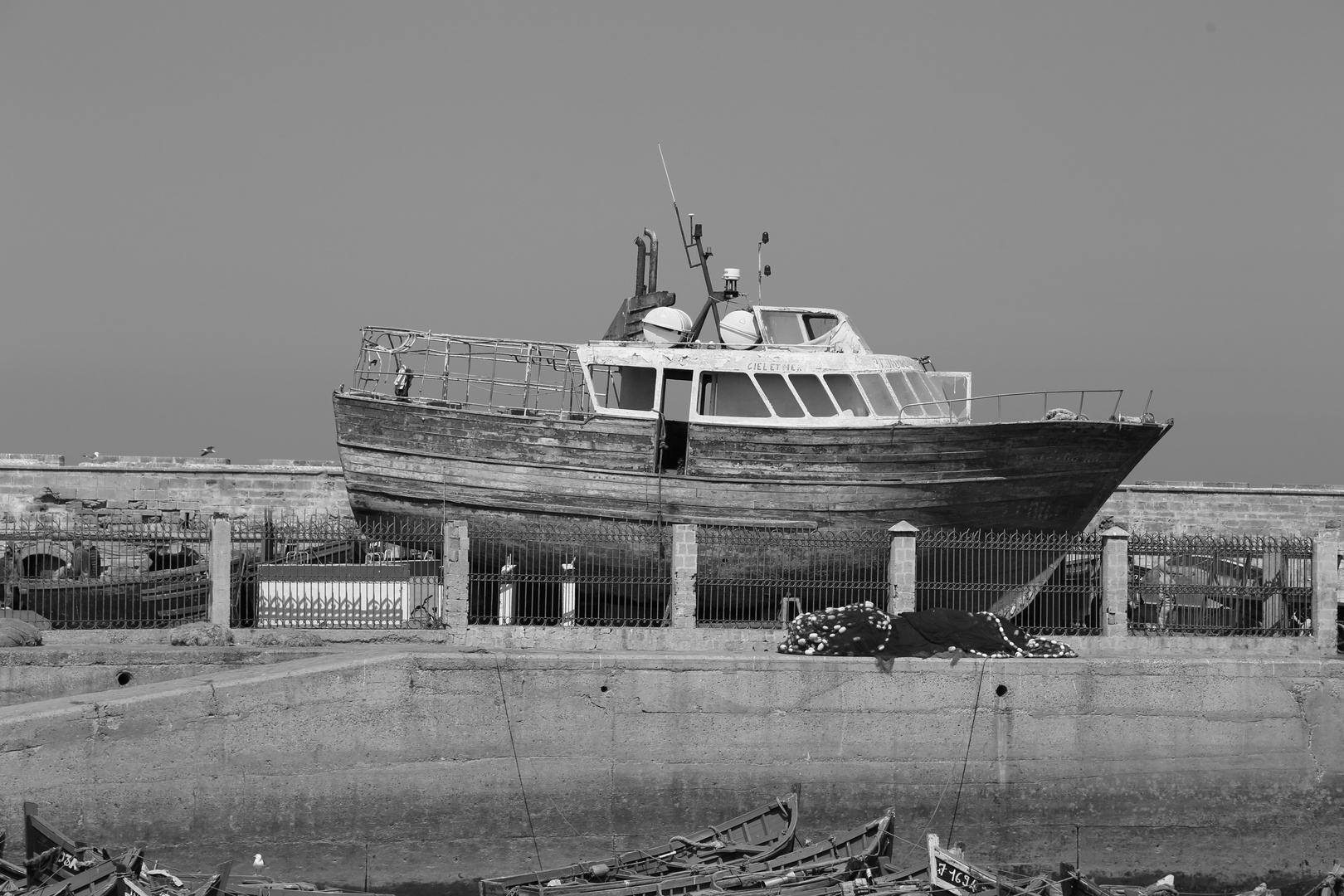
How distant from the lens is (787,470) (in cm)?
1848

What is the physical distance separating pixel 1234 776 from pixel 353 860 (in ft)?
26.5

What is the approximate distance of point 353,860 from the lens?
12.5 meters

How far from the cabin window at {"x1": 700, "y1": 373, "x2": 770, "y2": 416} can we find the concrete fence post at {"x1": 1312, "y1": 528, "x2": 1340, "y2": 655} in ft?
22.4

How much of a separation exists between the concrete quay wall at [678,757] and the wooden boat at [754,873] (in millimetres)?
1021

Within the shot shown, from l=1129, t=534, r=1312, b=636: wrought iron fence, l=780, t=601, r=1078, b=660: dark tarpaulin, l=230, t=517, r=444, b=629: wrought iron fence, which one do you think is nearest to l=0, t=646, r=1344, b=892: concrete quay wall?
l=780, t=601, r=1078, b=660: dark tarpaulin

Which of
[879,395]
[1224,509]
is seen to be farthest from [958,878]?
[1224,509]

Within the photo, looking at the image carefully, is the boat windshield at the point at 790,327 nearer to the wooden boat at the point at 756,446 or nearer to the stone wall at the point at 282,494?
the wooden boat at the point at 756,446

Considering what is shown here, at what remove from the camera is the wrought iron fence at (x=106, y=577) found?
644 inches

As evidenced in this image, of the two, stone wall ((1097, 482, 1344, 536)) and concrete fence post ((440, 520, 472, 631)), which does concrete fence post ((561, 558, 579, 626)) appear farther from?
stone wall ((1097, 482, 1344, 536))

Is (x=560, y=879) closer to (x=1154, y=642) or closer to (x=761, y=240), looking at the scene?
(x=1154, y=642)

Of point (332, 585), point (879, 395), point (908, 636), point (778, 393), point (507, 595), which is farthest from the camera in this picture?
point (879, 395)

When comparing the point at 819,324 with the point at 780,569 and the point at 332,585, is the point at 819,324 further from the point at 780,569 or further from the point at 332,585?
the point at 332,585

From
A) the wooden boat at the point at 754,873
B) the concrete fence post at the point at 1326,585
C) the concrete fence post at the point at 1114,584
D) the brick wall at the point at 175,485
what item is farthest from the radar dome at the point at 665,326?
the wooden boat at the point at 754,873

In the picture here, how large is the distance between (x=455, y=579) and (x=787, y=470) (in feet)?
15.3
